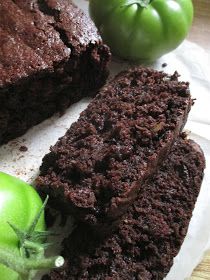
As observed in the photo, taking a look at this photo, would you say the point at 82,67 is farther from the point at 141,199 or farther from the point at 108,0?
the point at 141,199

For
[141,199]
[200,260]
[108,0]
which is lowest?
[200,260]

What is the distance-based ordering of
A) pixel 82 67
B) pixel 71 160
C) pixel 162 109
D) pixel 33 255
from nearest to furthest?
pixel 33 255 < pixel 71 160 < pixel 162 109 < pixel 82 67

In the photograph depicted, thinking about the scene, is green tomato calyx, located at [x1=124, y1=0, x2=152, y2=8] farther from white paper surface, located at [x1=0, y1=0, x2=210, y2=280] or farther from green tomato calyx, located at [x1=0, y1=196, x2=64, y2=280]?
green tomato calyx, located at [x1=0, y1=196, x2=64, y2=280]

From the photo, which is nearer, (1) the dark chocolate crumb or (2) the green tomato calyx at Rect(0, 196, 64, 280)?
(2) the green tomato calyx at Rect(0, 196, 64, 280)

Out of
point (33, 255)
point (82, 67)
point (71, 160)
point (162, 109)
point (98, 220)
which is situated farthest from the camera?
point (82, 67)

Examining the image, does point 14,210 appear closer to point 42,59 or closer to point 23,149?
point 23,149

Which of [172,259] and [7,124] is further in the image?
[7,124]

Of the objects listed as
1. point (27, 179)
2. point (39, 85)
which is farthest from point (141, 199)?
point (39, 85)

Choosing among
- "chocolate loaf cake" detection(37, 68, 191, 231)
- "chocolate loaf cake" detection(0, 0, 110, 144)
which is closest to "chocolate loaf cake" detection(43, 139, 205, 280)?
"chocolate loaf cake" detection(37, 68, 191, 231)
